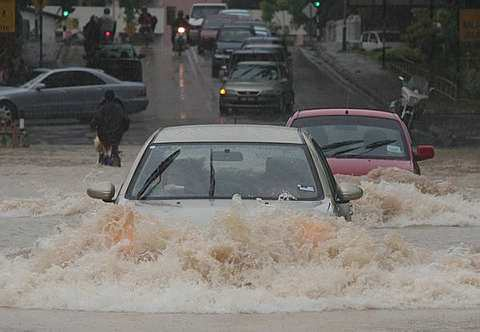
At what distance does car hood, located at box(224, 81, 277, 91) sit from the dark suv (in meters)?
10.7

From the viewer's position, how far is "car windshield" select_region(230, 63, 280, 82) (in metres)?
40.3

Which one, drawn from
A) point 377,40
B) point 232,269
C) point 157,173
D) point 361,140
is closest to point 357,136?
point 361,140

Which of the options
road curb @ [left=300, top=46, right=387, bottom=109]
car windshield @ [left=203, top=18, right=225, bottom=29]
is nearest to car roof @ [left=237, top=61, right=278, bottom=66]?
road curb @ [left=300, top=46, right=387, bottom=109]

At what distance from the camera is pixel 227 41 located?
53750 millimetres

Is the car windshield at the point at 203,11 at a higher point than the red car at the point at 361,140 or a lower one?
higher

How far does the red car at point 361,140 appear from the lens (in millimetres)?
16484

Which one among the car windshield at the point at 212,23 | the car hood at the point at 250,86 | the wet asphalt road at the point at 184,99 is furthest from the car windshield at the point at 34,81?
the car windshield at the point at 212,23

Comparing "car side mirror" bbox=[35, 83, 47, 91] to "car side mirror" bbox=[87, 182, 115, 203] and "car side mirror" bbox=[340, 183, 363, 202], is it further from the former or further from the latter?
"car side mirror" bbox=[340, 183, 363, 202]

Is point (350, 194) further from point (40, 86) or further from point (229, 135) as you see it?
point (40, 86)

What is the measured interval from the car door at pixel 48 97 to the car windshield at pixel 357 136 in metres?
19.5

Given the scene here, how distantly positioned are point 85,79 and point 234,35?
18.5 m

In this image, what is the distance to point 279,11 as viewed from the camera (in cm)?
9819

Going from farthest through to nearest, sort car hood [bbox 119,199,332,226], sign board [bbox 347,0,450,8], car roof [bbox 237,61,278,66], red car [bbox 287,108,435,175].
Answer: sign board [bbox 347,0,450,8] → car roof [bbox 237,61,278,66] → red car [bbox 287,108,435,175] → car hood [bbox 119,199,332,226]

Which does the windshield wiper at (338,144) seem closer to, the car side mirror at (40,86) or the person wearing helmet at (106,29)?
the car side mirror at (40,86)
